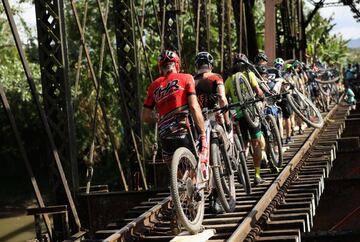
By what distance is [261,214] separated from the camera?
8.13 meters

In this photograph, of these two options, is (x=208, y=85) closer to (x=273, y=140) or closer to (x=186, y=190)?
(x=186, y=190)

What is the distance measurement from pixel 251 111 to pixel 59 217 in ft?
8.96

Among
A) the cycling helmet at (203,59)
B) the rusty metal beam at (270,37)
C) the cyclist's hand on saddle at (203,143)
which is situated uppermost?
the rusty metal beam at (270,37)

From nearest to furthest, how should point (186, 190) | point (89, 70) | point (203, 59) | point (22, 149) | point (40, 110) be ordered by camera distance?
point (186, 190) < point (203, 59) < point (22, 149) < point (40, 110) < point (89, 70)

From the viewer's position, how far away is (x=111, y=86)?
31.5m

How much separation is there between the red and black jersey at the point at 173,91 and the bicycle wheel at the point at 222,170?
30.3 inches

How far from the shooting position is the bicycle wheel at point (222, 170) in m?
7.45

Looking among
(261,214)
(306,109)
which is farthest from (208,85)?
(306,109)

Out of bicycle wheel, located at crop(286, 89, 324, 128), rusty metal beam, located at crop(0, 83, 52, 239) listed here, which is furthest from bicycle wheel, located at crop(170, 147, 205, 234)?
bicycle wheel, located at crop(286, 89, 324, 128)

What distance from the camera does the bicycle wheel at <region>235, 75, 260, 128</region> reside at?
9438 millimetres

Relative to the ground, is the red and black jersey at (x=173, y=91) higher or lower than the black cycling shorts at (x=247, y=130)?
higher

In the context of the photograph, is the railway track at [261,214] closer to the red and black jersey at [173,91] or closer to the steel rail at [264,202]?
the steel rail at [264,202]

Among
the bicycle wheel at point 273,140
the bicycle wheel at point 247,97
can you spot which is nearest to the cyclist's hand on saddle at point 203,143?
the bicycle wheel at point 247,97

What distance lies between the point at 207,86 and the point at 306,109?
18.0ft
